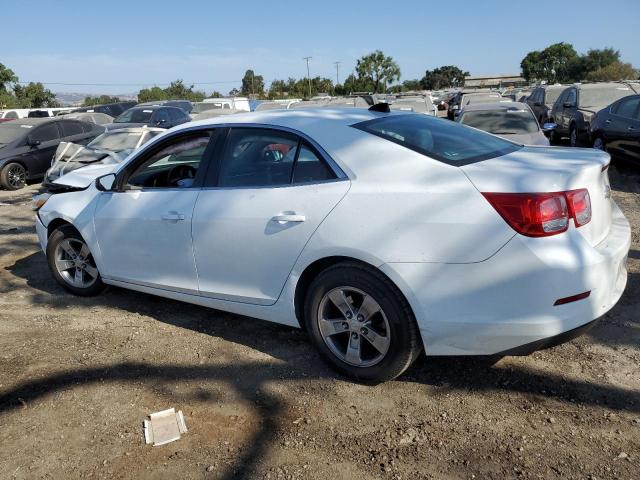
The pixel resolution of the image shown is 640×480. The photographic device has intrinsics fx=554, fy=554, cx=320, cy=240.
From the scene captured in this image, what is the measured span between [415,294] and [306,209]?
828mm

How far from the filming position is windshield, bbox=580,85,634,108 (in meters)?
13.3

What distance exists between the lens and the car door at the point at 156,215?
3.93 meters

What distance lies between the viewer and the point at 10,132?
43.0 ft

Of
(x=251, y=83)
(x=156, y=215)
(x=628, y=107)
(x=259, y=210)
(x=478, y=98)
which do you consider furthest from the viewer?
(x=251, y=83)

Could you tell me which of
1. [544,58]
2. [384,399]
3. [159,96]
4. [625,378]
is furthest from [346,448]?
[544,58]

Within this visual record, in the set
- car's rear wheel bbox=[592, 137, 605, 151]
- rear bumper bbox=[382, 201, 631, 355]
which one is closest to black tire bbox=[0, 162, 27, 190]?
rear bumper bbox=[382, 201, 631, 355]

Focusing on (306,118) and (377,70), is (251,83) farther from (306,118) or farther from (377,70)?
(306,118)

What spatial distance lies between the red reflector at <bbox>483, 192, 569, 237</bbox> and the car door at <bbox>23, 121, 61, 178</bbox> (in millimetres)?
12507

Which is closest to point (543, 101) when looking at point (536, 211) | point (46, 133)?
point (46, 133)

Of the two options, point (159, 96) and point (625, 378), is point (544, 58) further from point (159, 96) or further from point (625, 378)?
point (625, 378)

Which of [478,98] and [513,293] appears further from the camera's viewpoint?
[478,98]

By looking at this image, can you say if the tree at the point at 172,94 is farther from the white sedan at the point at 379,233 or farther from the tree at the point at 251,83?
the white sedan at the point at 379,233

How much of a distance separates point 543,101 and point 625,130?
936 centimetres

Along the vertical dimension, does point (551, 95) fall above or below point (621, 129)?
above
